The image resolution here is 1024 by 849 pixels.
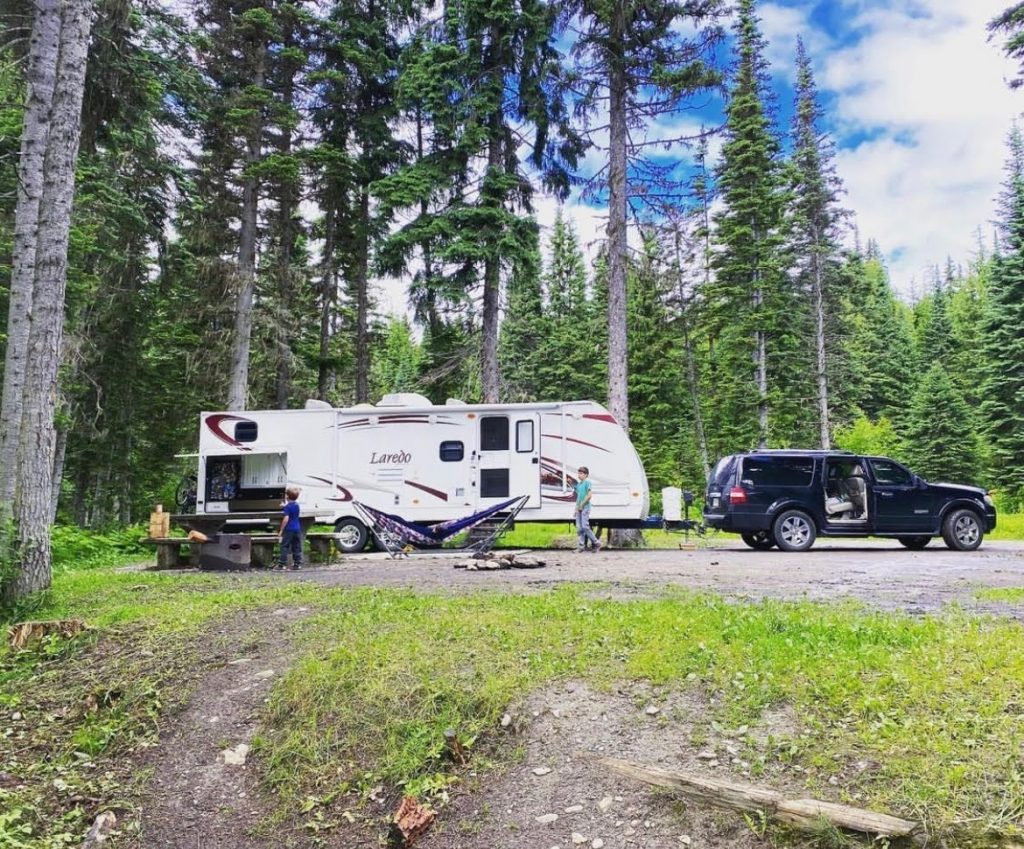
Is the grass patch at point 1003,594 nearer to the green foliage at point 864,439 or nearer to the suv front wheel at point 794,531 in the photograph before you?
the suv front wheel at point 794,531

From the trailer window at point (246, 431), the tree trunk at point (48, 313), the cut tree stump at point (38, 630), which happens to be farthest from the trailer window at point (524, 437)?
the cut tree stump at point (38, 630)

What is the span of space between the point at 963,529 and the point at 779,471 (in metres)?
3.74

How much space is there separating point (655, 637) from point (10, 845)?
4.18 meters

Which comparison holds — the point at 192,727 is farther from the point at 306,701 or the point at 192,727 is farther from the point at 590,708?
the point at 590,708

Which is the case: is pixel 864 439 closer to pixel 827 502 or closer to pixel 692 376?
pixel 692 376

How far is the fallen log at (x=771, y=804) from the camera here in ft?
10.4

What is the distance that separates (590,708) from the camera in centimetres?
447

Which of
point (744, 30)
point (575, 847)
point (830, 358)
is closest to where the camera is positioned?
point (575, 847)

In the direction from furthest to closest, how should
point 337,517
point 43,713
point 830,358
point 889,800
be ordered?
point 830,358, point 337,517, point 43,713, point 889,800

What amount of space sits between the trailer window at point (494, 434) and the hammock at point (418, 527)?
3.95 feet

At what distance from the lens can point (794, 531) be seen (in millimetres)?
13383

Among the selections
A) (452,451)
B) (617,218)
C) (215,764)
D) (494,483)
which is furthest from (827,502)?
(215,764)

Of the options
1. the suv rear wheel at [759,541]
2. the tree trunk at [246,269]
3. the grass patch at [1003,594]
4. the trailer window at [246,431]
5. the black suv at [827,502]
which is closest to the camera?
the grass patch at [1003,594]

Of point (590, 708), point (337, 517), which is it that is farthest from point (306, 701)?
point (337, 517)
